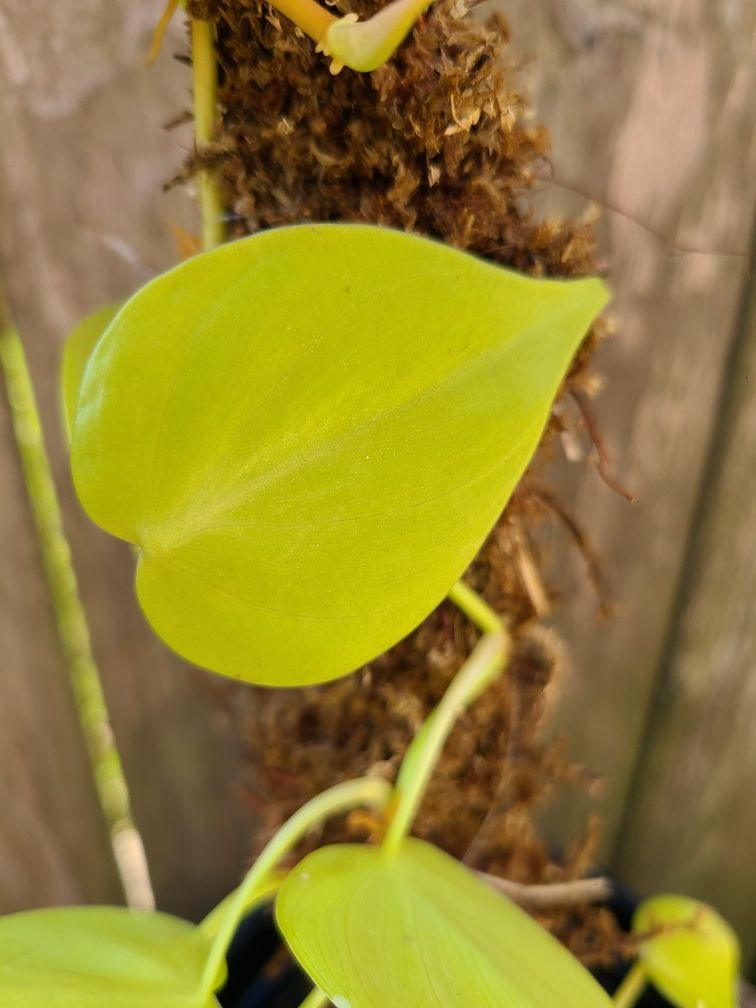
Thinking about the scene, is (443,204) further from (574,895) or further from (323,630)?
(574,895)

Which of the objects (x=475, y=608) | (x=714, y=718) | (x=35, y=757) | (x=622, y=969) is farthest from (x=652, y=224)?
(x=35, y=757)

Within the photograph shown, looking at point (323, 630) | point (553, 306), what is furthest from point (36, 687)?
point (553, 306)

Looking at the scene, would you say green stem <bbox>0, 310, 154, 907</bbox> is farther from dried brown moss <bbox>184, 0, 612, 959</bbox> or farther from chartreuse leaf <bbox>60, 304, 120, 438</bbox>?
dried brown moss <bbox>184, 0, 612, 959</bbox>

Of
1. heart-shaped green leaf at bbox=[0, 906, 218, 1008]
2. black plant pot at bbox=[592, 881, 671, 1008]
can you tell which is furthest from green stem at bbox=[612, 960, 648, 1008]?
heart-shaped green leaf at bbox=[0, 906, 218, 1008]

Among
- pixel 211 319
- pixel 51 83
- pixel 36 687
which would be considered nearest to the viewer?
pixel 211 319

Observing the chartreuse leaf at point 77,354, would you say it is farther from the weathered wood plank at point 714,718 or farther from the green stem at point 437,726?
the weathered wood plank at point 714,718
